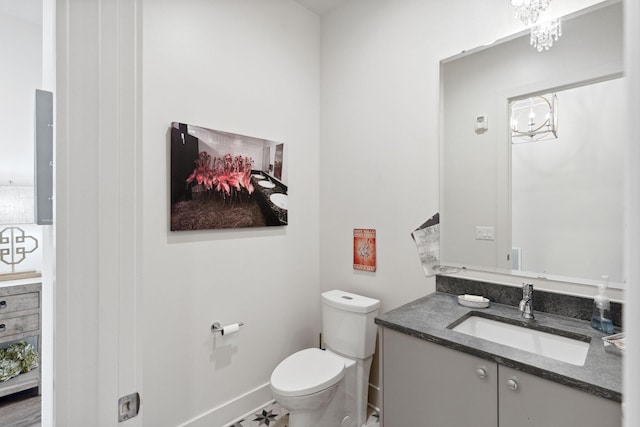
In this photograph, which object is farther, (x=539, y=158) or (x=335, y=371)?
(x=335, y=371)

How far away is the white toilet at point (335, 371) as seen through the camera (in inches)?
63.2

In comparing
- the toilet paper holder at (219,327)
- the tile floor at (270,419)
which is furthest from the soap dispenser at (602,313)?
the toilet paper holder at (219,327)

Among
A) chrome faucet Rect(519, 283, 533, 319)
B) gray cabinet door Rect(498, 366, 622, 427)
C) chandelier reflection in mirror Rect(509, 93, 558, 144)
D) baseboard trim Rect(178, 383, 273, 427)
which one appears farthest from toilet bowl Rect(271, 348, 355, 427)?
chandelier reflection in mirror Rect(509, 93, 558, 144)

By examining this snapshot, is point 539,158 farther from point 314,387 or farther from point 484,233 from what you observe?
point 314,387

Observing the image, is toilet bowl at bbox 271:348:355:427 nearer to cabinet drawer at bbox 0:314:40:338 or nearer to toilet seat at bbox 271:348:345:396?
toilet seat at bbox 271:348:345:396

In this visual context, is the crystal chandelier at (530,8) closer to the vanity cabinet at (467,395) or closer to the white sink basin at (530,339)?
the white sink basin at (530,339)

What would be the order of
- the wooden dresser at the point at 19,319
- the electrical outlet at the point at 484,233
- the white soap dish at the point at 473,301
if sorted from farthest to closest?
1. the wooden dresser at the point at 19,319
2. the electrical outlet at the point at 484,233
3. the white soap dish at the point at 473,301

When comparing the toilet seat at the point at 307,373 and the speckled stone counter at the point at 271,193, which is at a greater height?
the speckled stone counter at the point at 271,193

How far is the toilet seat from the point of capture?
1.59m

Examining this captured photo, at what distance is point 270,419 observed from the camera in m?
2.02

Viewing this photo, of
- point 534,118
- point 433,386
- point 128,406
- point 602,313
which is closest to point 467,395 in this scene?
point 433,386

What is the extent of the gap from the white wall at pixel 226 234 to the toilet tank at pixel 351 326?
0.40 meters

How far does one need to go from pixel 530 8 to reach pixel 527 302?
4.39 ft

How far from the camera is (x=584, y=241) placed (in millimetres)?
1390
